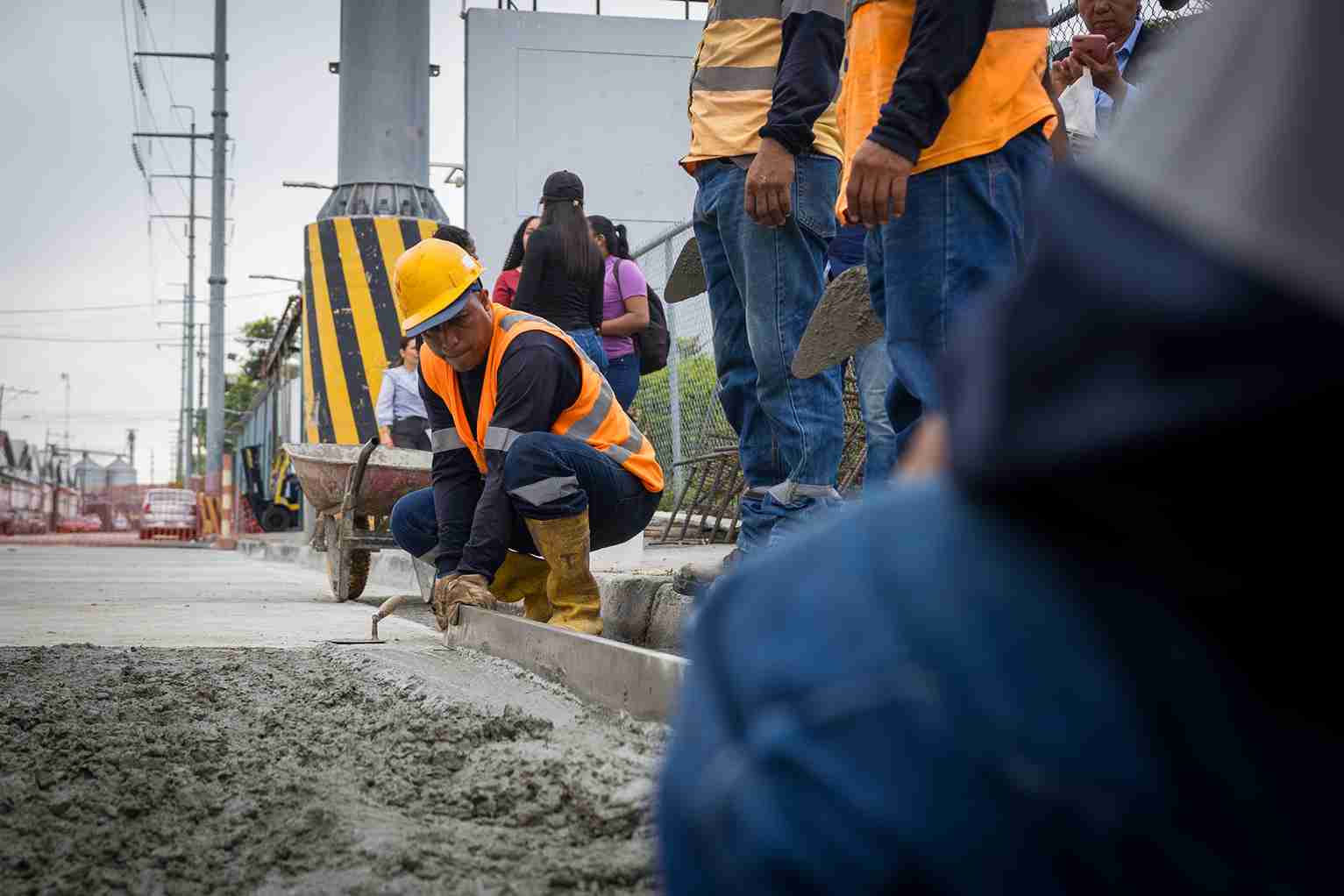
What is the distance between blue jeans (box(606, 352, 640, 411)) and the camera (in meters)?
6.59

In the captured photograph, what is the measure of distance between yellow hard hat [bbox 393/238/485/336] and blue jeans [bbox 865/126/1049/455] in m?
2.09

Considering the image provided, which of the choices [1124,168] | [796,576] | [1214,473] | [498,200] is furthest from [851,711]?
[498,200]

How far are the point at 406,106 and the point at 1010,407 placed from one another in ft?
32.9

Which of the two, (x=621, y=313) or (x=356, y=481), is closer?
(x=621, y=313)

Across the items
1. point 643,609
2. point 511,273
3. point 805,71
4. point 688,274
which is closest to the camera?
point 805,71

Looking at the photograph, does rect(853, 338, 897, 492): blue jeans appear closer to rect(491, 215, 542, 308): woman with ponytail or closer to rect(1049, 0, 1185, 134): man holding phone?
rect(1049, 0, 1185, 134): man holding phone

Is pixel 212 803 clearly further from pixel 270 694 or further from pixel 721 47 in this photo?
pixel 721 47

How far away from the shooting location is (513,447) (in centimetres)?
461

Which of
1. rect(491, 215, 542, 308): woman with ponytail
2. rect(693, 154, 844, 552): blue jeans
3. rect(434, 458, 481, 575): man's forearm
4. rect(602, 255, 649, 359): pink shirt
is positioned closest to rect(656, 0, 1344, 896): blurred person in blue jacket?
rect(693, 154, 844, 552): blue jeans

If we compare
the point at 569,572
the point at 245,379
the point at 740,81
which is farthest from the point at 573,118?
the point at 245,379

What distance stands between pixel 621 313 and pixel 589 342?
0.52 meters

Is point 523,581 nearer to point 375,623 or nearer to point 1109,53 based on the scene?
point 375,623

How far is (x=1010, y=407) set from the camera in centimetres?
75

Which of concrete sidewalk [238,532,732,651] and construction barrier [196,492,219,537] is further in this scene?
construction barrier [196,492,219,537]
